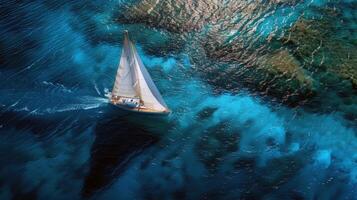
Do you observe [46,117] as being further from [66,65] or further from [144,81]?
[144,81]

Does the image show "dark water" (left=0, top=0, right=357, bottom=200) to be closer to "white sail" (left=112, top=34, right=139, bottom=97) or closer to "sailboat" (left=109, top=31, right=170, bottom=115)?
"sailboat" (left=109, top=31, right=170, bottom=115)

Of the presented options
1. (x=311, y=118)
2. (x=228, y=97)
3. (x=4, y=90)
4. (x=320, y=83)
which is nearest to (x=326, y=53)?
(x=320, y=83)

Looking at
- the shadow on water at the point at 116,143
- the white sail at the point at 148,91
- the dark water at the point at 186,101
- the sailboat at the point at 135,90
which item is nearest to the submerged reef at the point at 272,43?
the dark water at the point at 186,101

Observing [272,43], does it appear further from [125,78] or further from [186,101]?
[125,78]

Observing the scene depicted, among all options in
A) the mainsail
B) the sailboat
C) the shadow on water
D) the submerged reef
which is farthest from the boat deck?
the submerged reef

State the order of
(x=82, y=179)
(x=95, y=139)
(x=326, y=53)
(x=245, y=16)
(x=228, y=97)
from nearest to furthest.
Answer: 1. (x=82, y=179)
2. (x=95, y=139)
3. (x=228, y=97)
4. (x=326, y=53)
5. (x=245, y=16)

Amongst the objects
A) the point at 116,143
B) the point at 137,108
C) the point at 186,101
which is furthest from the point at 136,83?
the point at 186,101
